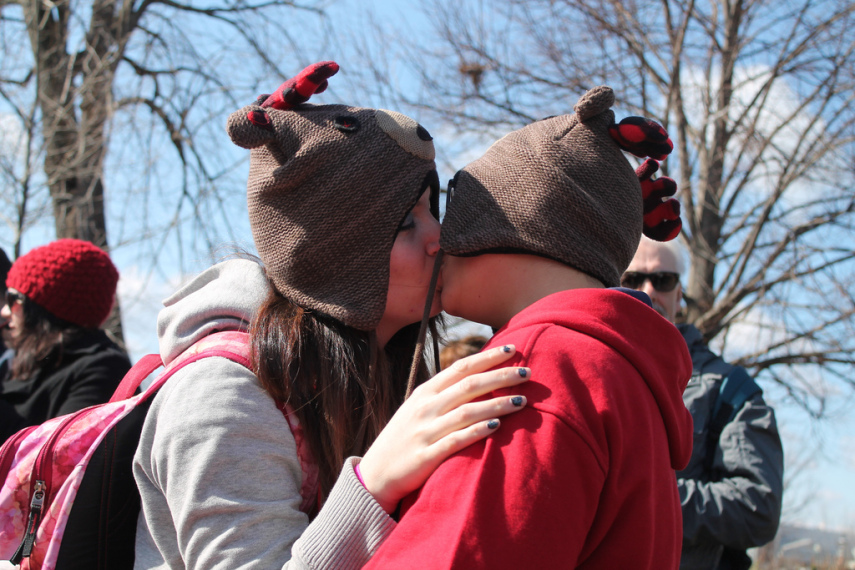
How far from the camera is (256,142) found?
5.08ft

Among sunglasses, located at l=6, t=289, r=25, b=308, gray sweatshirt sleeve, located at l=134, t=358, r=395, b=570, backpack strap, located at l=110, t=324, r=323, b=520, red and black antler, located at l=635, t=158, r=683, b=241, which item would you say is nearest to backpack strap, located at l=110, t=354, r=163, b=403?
backpack strap, located at l=110, t=324, r=323, b=520

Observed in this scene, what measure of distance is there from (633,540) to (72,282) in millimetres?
2700

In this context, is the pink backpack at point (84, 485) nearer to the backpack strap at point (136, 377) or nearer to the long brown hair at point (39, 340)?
the backpack strap at point (136, 377)

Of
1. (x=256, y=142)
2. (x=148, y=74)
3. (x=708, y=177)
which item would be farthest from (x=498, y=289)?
(x=148, y=74)

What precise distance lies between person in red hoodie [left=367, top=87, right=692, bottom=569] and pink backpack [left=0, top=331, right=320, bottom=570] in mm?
516

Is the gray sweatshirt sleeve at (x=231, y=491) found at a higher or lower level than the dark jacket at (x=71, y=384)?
higher

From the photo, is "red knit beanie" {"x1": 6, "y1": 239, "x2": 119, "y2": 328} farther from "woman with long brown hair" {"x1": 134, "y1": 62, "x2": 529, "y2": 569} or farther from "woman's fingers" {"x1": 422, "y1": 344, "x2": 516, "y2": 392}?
"woman's fingers" {"x1": 422, "y1": 344, "x2": 516, "y2": 392}

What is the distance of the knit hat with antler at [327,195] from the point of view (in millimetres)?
1577

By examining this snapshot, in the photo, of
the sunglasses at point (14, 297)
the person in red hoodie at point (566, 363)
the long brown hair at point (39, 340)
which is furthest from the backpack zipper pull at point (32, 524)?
the sunglasses at point (14, 297)

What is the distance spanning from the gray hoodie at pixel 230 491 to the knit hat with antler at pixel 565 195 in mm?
527

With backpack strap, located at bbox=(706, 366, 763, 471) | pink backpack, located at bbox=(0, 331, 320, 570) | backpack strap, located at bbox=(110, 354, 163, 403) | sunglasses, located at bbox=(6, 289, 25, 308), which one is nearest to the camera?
pink backpack, located at bbox=(0, 331, 320, 570)

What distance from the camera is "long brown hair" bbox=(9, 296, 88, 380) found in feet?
9.96

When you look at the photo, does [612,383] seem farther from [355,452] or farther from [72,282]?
[72,282]

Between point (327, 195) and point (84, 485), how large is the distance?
757mm
